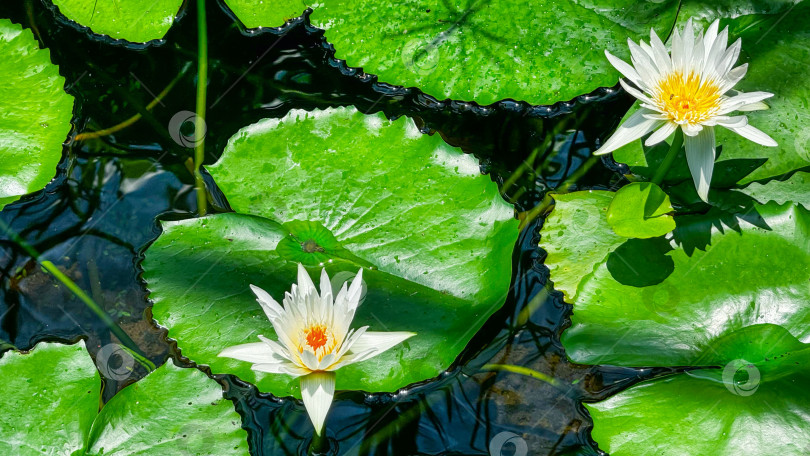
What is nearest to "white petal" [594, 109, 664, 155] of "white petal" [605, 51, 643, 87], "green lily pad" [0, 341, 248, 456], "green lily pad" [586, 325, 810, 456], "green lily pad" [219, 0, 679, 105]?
"white petal" [605, 51, 643, 87]

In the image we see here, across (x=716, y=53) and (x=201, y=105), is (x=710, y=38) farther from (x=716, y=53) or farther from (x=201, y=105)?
(x=201, y=105)

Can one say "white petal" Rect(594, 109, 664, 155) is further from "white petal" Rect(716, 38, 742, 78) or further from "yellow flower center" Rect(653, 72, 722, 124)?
"white petal" Rect(716, 38, 742, 78)

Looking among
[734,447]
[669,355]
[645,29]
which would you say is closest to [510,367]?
[669,355]

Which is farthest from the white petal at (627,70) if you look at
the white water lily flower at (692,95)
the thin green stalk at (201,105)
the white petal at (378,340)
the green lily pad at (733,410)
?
the thin green stalk at (201,105)

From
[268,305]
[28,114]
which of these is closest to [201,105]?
[28,114]

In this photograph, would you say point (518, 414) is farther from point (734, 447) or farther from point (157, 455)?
point (157, 455)
